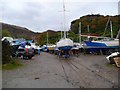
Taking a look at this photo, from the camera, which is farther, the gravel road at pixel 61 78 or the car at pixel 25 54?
the car at pixel 25 54

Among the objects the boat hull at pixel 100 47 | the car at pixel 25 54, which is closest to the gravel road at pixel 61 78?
the car at pixel 25 54

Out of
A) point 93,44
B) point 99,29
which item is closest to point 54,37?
point 99,29

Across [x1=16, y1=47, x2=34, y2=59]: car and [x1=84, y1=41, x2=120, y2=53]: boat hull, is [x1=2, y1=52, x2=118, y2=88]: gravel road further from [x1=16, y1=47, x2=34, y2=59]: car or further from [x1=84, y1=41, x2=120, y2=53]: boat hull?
[x1=84, y1=41, x2=120, y2=53]: boat hull

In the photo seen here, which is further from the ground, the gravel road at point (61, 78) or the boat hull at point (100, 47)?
the boat hull at point (100, 47)

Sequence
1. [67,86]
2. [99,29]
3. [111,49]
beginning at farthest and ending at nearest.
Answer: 1. [99,29]
2. [111,49]
3. [67,86]

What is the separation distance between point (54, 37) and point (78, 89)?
3487 inches

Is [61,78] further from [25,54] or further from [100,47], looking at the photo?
[100,47]

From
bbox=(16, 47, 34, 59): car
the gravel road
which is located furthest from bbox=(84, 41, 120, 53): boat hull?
the gravel road

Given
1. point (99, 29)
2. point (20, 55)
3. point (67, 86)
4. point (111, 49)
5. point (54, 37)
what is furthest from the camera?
point (54, 37)

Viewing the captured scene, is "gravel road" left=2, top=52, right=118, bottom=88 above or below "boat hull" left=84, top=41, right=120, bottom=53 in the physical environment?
below

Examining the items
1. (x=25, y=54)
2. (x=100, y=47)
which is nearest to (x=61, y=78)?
(x=25, y=54)

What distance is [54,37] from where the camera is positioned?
9975cm

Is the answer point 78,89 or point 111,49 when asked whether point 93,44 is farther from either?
point 78,89

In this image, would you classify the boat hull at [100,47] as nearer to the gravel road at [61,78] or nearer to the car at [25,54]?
the car at [25,54]
